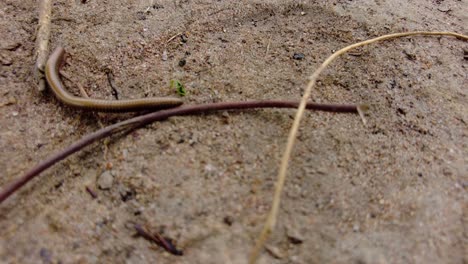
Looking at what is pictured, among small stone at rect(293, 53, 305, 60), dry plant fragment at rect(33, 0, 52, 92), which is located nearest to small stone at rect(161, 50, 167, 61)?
dry plant fragment at rect(33, 0, 52, 92)

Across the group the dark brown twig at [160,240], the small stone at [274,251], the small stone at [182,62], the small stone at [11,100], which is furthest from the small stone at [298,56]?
the small stone at [11,100]

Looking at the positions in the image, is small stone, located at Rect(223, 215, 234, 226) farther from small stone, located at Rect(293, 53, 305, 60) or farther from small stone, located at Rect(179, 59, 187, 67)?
small stone, located at Rect(293, 53, 305, 60)

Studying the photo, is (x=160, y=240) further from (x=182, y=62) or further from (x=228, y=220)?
(x=182, y=62)

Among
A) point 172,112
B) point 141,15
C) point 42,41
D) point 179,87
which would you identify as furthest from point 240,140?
point 42,41

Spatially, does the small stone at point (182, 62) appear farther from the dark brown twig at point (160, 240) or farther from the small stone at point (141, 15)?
the dark brown twig at point (160, 240)

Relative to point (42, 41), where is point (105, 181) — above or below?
below

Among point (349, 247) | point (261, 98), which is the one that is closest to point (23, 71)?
point (261, 98)
